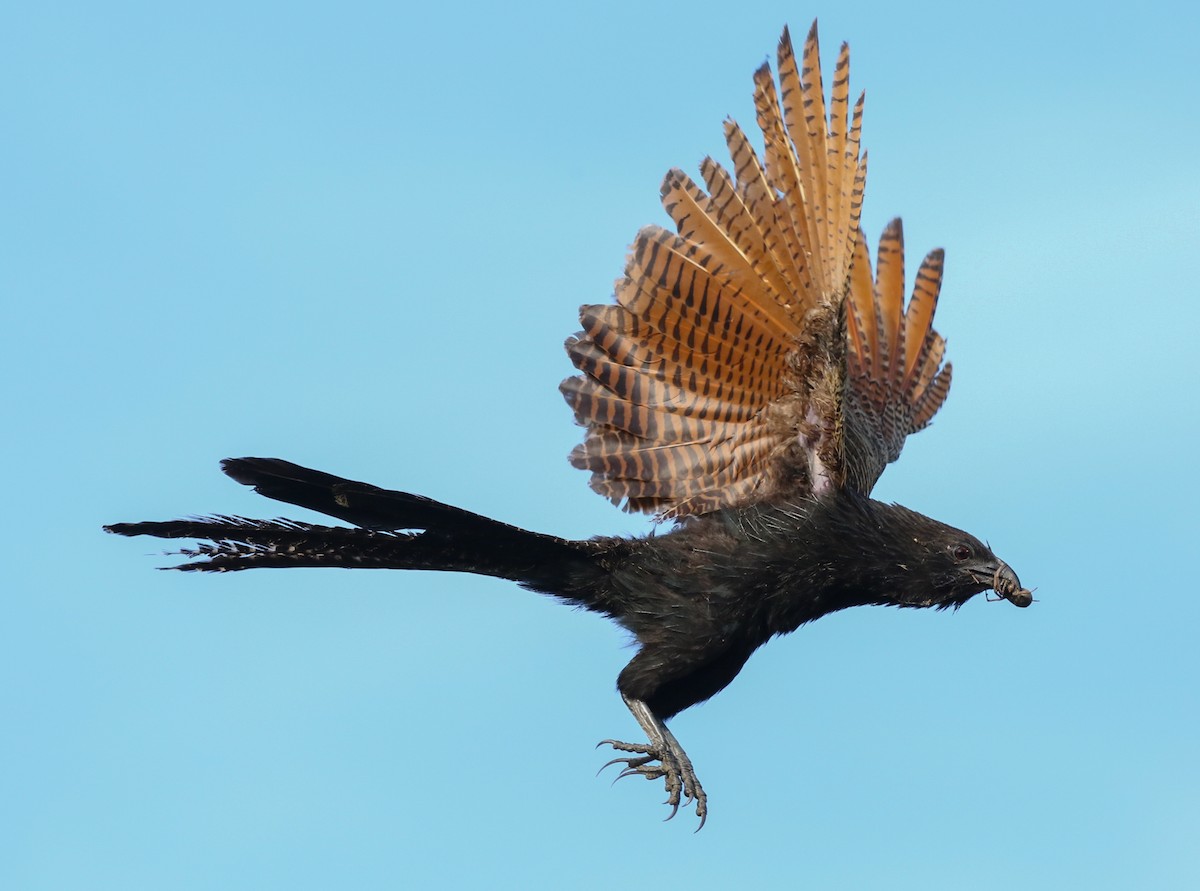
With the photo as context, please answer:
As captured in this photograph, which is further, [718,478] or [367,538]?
[718,478]

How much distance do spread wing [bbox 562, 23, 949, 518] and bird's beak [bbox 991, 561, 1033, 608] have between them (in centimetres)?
87

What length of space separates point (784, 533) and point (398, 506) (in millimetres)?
1909

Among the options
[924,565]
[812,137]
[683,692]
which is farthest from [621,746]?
[812,137]

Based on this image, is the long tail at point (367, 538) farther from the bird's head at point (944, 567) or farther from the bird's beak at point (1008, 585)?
the bird's beak at point (1008, 585)

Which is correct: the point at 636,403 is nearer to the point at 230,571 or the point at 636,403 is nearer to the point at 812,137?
the point at 812,137

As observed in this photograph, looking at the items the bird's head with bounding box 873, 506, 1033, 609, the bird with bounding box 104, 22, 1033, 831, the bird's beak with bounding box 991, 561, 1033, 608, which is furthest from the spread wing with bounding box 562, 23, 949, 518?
the bird's beak with bounding box 991, 561, 1033, 608

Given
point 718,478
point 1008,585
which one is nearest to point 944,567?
point 1008,585

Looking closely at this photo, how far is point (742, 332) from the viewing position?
8188 mm

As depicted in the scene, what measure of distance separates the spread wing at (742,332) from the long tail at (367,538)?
0.51m

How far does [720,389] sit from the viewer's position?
840cm

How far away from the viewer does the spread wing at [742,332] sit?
787 cm

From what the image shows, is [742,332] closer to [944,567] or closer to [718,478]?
[718,478]

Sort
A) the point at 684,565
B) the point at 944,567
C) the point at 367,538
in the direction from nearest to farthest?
the point at 367,538, the point at 684,565, the point at 944,567

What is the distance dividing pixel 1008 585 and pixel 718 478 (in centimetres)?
158
